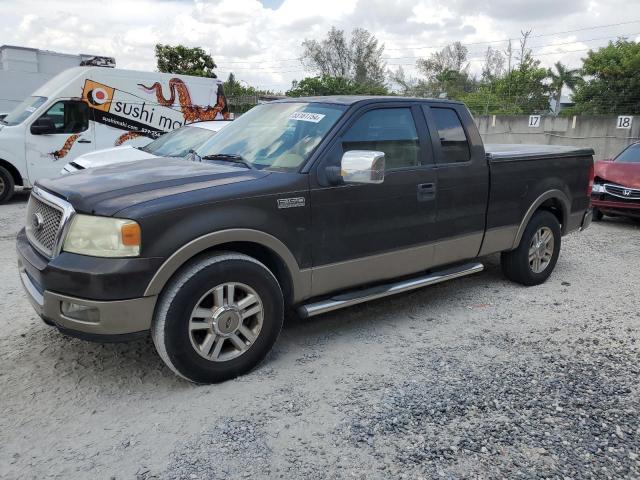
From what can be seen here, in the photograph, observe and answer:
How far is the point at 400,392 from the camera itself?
3445 mm

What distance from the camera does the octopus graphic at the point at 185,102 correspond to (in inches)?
469

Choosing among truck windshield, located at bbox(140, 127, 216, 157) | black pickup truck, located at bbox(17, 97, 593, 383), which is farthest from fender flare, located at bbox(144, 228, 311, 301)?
truck windshield, located at bbox(140, 127, 216, 157)

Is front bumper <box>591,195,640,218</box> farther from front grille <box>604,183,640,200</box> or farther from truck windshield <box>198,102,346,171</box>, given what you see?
truck windshield <box>198,102,346,171</box>

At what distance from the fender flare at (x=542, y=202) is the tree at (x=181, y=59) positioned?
33.8m

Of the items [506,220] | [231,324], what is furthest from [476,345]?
[231,324]

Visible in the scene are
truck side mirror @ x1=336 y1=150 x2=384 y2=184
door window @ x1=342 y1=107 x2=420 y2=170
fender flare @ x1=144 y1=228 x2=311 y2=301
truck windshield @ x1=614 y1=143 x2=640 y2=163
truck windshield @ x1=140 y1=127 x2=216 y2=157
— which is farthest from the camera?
truck windshield @ x1=614 y1=143 x2=640 y2=163

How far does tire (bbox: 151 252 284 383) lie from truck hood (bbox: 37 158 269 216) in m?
0.50

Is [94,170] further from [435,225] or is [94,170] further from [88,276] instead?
[435,225]

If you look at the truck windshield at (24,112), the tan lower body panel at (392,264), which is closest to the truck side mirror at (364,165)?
Result: the tan lower body panel at (392,264)

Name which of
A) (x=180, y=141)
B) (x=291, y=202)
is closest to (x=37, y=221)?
(x=291, y=202)

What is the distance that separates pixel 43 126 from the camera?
10312 mm

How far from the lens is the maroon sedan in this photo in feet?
30.6

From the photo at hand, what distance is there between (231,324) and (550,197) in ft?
12.5

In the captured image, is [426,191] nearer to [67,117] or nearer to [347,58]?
[67,117]
